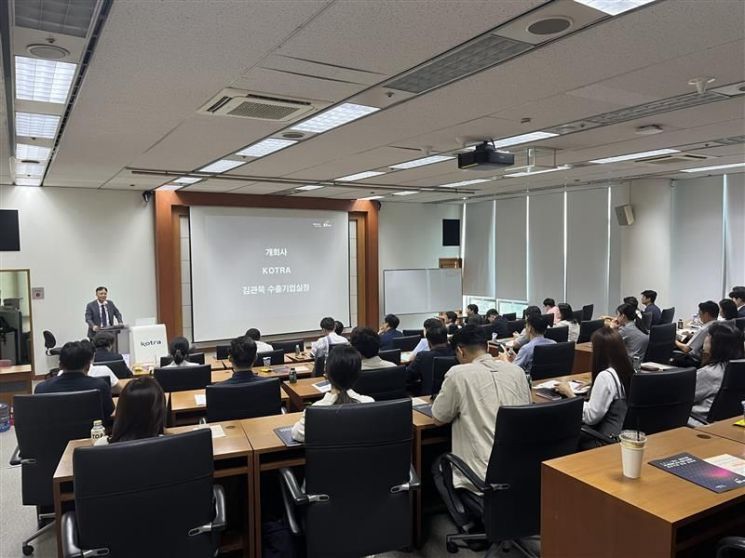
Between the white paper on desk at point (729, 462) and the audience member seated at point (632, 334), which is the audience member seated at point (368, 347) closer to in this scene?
the white paper on desk at point (729, 462)

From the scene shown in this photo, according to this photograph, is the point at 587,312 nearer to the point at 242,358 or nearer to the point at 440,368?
the point at 440,368

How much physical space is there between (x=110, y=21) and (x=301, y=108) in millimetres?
1516

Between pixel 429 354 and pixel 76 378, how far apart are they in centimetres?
277

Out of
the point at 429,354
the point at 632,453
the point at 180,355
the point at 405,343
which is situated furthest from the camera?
the point at 405,343

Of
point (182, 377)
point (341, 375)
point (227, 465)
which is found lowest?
point (227, 465)

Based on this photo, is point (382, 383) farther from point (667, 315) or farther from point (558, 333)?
point (667, 315)

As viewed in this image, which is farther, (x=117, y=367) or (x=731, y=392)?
(x=117, y=367)

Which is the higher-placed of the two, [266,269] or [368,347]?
[266,269]

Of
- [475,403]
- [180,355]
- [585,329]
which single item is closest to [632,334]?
[585,329]

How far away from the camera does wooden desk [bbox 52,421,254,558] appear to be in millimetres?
2340

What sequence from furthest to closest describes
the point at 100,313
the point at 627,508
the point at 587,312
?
the point at 587,312 < the point at 100,313 < the point at 627,508

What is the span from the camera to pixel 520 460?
8.04 ft

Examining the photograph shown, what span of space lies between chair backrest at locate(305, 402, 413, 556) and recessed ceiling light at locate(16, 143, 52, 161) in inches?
180

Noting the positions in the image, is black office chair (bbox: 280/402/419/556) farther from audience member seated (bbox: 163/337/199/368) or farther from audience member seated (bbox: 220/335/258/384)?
audience member seated (bbox: 163/337/199/368)
